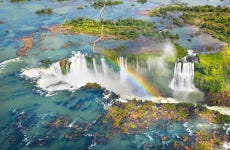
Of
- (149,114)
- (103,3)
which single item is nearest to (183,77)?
(149,114)

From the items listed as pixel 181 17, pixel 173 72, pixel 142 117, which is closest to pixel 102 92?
pixel 142 117

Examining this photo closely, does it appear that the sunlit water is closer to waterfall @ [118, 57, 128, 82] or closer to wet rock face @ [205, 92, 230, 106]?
waterfall @ [118, 57, 128, 82]

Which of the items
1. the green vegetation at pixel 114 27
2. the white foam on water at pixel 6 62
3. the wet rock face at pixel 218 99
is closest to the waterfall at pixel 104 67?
the green vegetation at pixel 114 27

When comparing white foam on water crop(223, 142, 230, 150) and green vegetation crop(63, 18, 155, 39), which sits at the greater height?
green vegetation crop(63, 18, 155, 39)

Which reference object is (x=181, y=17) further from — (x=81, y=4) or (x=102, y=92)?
(x=102, y=92)

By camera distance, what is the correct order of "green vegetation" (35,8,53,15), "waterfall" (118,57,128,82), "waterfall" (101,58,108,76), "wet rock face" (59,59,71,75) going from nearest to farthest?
"waterfall" (118,57,128,82)
"waterfall" (101,58,108,76)
"wet rock face" (59,59,71,75)
"green vegetation" (35,8,53,15)

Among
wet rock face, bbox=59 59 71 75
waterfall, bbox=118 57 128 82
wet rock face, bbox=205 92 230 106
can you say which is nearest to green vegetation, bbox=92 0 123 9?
wet rock face, bbox=59 59 71 75

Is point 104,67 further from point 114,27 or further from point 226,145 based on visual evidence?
point 226,145
